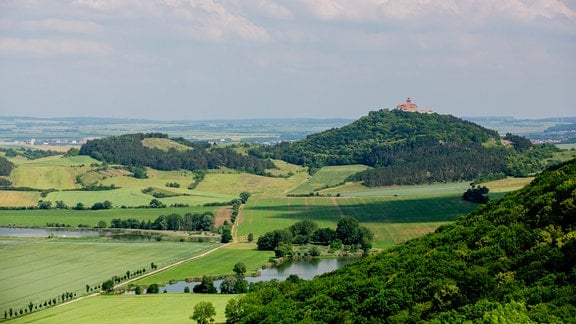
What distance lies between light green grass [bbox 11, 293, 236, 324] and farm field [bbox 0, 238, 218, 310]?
4.14m

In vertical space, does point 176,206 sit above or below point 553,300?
below

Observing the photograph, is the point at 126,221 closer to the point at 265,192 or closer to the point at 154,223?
the point at 154,223

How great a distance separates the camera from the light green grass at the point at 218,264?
93562 millimetres

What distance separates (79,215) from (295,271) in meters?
62.3

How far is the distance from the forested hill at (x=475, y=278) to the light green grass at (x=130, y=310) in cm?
1179

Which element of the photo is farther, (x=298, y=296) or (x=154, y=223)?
(x=154, y=223)

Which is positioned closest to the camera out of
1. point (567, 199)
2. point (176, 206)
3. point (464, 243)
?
point (567, 199)

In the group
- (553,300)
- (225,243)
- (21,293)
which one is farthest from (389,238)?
(553,300)

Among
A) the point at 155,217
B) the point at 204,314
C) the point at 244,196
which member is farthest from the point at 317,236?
the point at 204,314

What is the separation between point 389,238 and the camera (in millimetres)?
115000

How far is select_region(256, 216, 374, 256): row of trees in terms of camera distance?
11412 cm

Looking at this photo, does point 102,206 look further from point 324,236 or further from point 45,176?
point 324,236

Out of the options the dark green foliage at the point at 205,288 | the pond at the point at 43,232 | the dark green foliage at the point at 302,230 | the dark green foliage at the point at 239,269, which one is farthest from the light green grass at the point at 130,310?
the pond at the point at 43,232

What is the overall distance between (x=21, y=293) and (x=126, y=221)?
60007 millimetres
